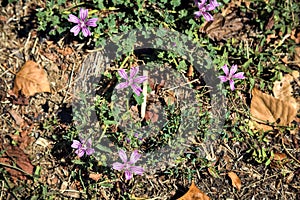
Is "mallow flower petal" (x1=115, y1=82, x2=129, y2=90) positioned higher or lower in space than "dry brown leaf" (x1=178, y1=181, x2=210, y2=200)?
higher

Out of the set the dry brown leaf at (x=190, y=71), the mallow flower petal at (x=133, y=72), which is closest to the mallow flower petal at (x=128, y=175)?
the mallow flower petal at (x=133, y=72)

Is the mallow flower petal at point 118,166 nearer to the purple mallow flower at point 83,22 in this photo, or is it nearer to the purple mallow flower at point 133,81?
the purple mallow flower at point 133,81

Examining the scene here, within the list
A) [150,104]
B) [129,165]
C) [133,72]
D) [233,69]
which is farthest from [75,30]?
[233,69]

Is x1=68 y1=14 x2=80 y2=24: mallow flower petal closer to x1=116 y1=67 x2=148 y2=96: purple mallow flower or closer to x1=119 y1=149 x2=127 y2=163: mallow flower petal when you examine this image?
x1=116 y1=67 x2=148 y2=96: purple mallow flower

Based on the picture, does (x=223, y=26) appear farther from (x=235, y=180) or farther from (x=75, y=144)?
(x=75, y=144)

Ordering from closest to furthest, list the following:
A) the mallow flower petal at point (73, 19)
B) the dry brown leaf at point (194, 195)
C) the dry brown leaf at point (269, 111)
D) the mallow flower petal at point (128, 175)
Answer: the mallow flower petal at point (128, 175) → the mallow flower petal at point (73, 19) → the dry brown leaf at point (194, 195) → the dry brown leaf at point (269, 111)

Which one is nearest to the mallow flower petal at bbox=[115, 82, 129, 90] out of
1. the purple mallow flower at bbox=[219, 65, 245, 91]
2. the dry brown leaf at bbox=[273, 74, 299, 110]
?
the purple mallow flower at bbox=[219, 65, 245, 91]
